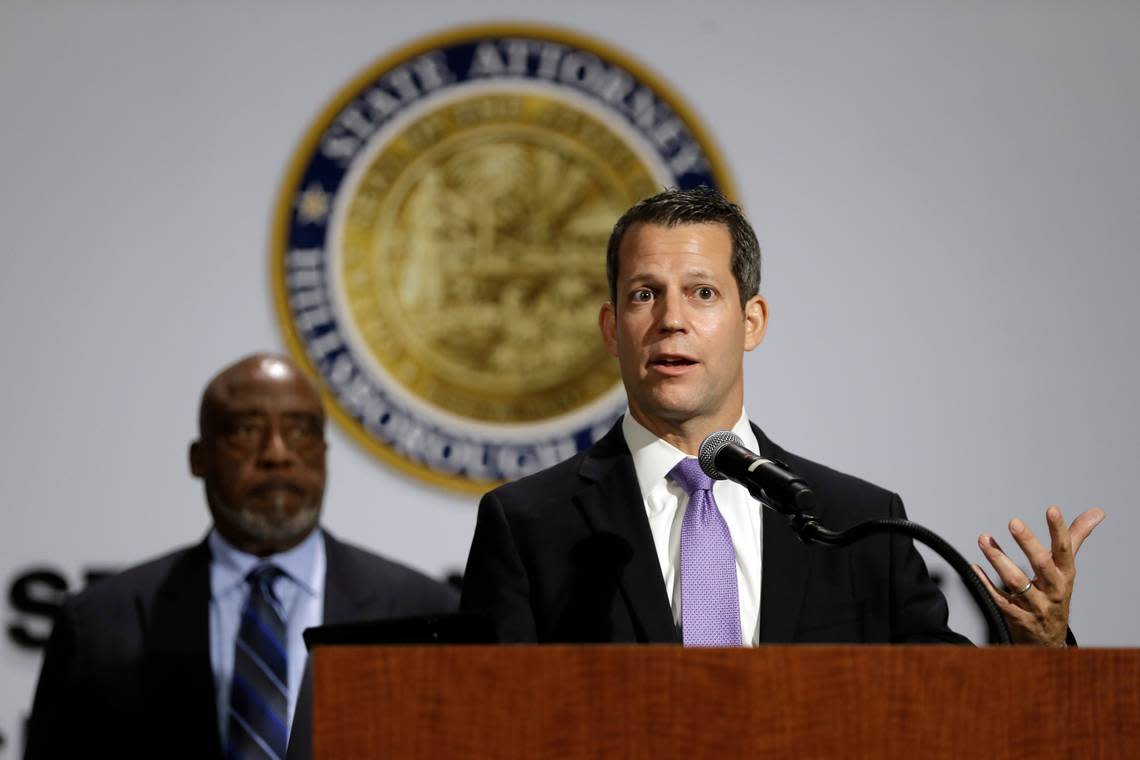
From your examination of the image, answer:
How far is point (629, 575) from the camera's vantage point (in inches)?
68.8

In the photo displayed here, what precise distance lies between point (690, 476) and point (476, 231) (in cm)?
170

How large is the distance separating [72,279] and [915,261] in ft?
6.49

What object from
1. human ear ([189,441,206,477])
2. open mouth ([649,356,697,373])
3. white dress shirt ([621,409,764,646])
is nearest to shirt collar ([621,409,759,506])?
white dress shirt ([621,409,764,646])

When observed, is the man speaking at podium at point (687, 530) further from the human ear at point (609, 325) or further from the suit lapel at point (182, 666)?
the suit lapel at point (182, 666)

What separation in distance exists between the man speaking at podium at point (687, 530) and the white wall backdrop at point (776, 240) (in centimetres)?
145

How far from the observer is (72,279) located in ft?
10.9

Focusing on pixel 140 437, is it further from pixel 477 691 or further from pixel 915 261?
pixel 477 691

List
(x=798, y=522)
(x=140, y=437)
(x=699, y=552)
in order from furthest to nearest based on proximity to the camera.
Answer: (x=140, y=437) → (x=699, y=552) → (x=798, y=522)

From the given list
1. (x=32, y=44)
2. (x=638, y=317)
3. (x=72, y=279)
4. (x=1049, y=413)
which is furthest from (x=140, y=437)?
(x=1049, y=413)

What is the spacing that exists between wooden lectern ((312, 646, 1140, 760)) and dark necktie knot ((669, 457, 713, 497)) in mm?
566

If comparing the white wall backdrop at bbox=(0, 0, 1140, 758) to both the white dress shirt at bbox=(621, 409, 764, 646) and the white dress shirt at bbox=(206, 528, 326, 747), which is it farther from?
the white dress shirt at bbox=(621, 409, 764, 646)

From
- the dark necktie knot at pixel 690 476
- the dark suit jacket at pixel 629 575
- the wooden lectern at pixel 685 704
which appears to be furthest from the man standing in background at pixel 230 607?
the wooden lectern at pixel 685 704

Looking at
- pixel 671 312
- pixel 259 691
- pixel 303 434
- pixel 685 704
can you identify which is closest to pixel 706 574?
pixel 671 312

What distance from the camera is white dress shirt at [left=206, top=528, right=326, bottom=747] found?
8.72ft
